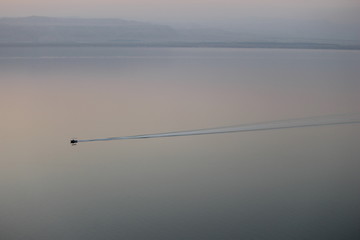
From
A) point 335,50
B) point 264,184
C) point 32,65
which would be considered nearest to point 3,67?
point 32,65

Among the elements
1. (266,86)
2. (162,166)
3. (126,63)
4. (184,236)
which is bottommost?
(184,236)

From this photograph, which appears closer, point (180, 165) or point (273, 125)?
point (180, 165)

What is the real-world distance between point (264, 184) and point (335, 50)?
15.6 m

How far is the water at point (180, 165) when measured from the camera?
356 cm

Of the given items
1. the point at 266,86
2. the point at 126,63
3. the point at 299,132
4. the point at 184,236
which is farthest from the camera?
the point at 126,63

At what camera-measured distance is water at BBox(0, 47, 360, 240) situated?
3.56m

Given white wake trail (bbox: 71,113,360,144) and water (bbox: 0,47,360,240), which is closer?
water (bbox: 0,47,360,240)

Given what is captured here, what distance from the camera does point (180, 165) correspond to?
4.65 m

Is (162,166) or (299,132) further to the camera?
(299,132)

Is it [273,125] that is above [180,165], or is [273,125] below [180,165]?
above

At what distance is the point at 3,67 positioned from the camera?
40.6 ft

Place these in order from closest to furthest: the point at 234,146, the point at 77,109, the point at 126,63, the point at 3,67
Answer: the point at 234,146 → the point at 77,109 → the point at 3,67 → the point at 126,63

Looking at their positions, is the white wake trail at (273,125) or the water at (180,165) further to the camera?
the white wake trail at (273,125)

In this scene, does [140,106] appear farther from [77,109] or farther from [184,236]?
[184,236]
